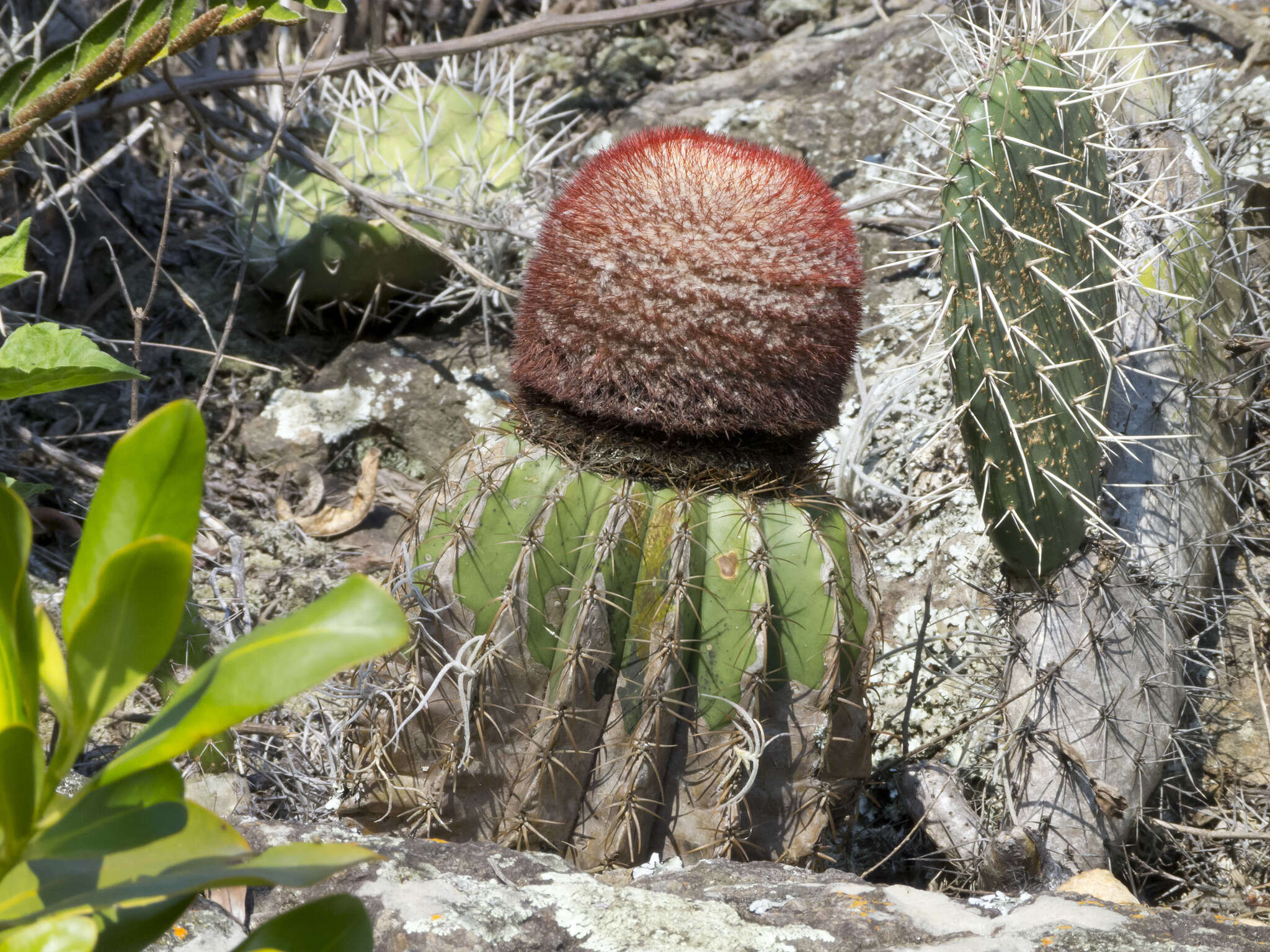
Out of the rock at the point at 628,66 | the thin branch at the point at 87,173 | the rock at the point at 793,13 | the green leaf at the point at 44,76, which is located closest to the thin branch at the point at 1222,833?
the green leaf at the point at 44,76

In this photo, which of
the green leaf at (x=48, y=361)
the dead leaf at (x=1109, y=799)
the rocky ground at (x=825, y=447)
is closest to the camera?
the rocky ground at (x=825, y=447)

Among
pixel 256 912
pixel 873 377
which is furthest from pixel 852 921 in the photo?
pixel 873 377

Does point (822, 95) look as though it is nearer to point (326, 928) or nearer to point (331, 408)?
point (331, 408)

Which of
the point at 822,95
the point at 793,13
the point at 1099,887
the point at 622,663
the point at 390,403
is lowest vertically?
the point at 1099,887

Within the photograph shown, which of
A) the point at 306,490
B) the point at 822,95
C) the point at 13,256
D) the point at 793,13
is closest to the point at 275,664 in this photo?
the point at 13,256

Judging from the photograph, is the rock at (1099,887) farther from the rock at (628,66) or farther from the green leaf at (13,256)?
the rock at (628,66)

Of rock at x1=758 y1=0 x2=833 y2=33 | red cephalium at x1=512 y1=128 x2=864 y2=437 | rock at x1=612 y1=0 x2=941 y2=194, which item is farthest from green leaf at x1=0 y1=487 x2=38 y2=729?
rock at x1=758 y1=0 x2=833 y2=33

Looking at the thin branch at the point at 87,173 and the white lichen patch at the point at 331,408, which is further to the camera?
the white lichen patch at the point at 331,408
